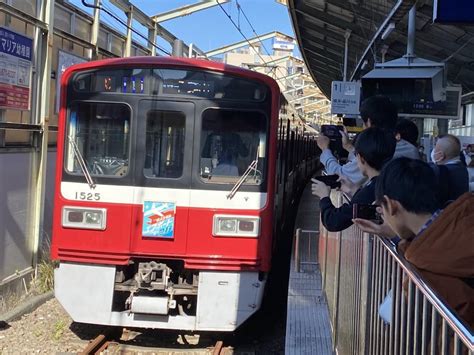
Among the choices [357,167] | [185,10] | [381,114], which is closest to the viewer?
[381,114]

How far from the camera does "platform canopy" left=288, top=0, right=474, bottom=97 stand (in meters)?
13.3

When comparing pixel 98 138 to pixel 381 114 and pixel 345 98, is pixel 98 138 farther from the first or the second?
pixel 345 98

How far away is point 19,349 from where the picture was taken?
5496mm

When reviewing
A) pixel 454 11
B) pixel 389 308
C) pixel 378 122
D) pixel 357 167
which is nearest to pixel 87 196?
pixel 357 167

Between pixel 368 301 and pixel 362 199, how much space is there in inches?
20.3

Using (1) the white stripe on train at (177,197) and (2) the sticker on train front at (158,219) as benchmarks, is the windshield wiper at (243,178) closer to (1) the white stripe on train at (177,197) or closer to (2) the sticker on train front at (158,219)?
(1) the white stripe on train at (177,197)

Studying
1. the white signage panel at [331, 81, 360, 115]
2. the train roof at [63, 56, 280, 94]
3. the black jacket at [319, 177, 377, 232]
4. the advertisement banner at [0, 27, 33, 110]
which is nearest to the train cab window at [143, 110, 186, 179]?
the train roof at [63, 56, 280, 94]

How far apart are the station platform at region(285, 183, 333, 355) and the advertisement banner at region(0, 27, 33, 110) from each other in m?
3.57

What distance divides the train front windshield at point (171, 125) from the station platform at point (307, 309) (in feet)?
4.15

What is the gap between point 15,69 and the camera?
6.63 meters

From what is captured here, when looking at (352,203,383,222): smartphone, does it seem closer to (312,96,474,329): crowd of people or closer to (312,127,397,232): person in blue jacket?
(312,96,474,329): crowd of people

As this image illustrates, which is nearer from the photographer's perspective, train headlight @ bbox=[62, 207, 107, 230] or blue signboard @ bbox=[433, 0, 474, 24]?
blue signboard @ bbox=[433, 0, 474, 24]

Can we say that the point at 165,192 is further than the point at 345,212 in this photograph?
Yes

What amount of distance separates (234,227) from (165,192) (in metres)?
0.74
